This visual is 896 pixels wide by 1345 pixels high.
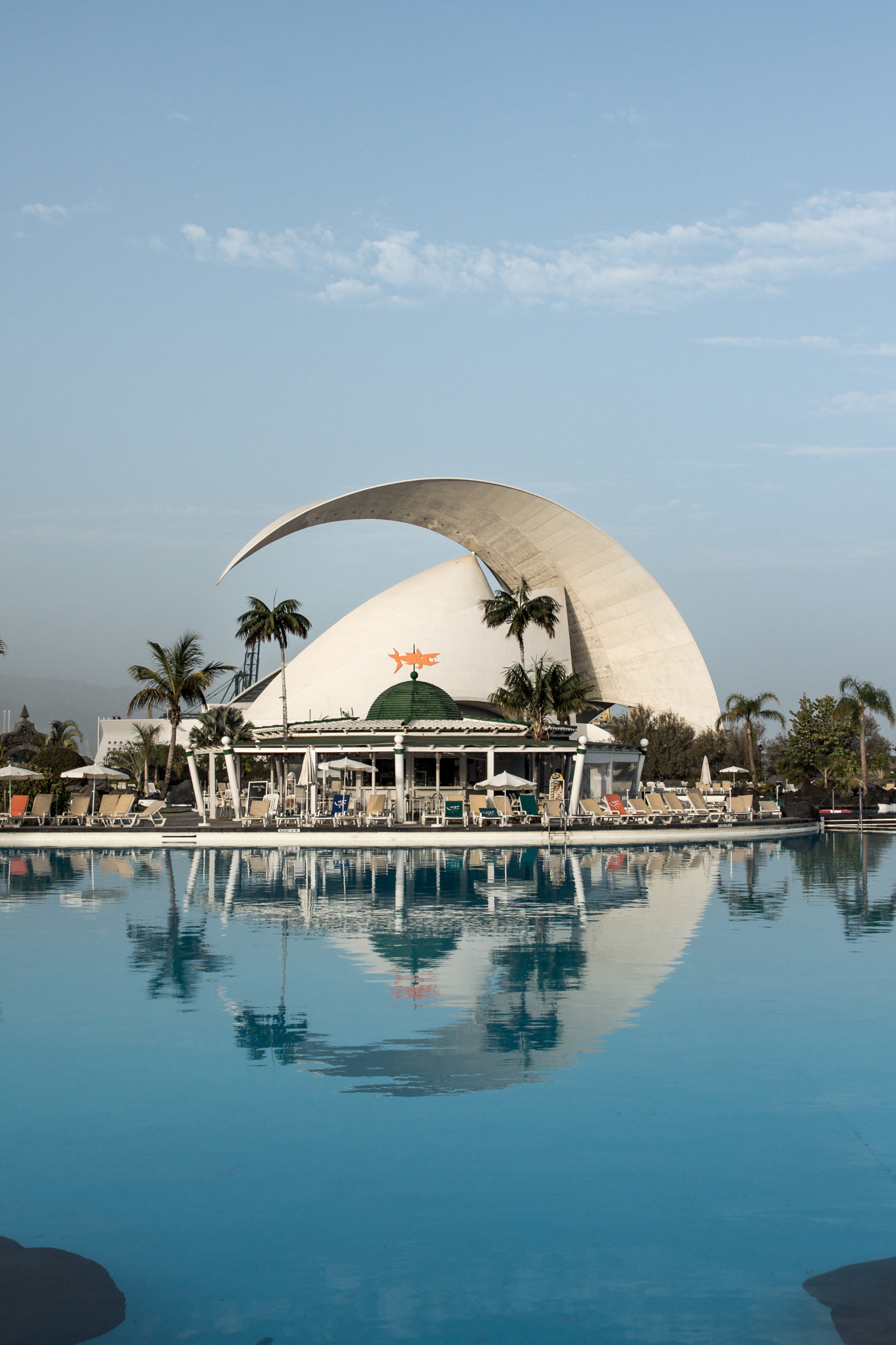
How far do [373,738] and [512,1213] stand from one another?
26.4 meters

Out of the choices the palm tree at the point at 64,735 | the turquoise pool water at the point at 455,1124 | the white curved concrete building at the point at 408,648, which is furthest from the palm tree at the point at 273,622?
the palm tree at the point at 64,735

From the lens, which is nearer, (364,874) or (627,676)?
(364,874)

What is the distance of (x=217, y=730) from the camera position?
111ft

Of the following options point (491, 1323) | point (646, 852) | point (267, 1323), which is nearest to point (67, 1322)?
point (267, 1323)

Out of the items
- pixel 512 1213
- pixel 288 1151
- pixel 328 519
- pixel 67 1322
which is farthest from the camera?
pixel 328 519

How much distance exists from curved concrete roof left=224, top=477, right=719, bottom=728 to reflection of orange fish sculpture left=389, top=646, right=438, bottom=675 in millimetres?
7790

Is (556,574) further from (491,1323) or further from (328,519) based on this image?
(491,1323)

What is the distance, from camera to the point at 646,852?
23.1m

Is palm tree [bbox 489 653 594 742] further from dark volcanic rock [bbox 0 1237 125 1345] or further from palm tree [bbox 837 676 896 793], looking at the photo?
dark volcanic rock [bbox 0 1237 125 1345]

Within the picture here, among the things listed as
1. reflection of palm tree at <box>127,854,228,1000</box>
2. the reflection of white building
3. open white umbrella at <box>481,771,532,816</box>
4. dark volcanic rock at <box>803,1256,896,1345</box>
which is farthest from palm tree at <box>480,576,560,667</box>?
dark volcanic rock at <box>803,1256,896,1345</box>

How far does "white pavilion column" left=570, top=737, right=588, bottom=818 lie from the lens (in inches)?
1172

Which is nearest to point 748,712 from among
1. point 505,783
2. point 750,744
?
point 750,744

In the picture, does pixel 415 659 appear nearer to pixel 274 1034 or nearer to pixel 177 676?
pixel 177 676

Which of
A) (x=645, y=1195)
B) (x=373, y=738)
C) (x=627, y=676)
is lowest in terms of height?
(x=645, y=1195)
